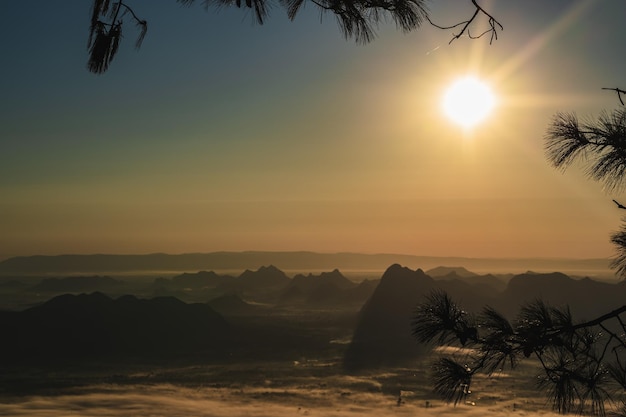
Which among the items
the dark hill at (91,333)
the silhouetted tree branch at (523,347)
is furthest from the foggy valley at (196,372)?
the silhouetted tree branch at (523,347)

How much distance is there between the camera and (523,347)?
Answer: 550 cm

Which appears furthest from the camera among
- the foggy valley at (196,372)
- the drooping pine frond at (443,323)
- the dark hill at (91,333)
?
the dark hill at (91,333)

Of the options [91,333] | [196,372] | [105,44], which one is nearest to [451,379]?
[105,44]

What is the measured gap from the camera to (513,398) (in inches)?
4437

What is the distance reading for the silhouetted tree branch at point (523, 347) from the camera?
218 inches

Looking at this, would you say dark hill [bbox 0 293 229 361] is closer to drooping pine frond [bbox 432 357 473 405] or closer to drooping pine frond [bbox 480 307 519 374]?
drooping pine frond [bbox 432 357 473 405]

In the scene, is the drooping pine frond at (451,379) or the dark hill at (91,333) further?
the dark hill at (91,333)

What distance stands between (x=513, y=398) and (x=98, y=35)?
119587 mm

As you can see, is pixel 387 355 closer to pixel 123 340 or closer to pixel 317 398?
pixel 317 398

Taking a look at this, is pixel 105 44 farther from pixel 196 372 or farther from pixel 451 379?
pixel 196 372

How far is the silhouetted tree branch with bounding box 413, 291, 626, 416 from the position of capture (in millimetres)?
5535

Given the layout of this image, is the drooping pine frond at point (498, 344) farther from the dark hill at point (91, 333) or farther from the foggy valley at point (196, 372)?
the dark hill at point (91, 333)

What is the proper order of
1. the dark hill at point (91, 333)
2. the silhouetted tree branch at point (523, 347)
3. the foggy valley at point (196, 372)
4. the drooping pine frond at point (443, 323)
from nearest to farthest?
1. the silhouetted tree branch at point (523, 347)
2. the drooping pine frond at point (443, 323)
3. the foggy valley at point (196, 372)
4. the dark hill at point (91, 333)

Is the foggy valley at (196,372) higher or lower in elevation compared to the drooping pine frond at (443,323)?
lower
